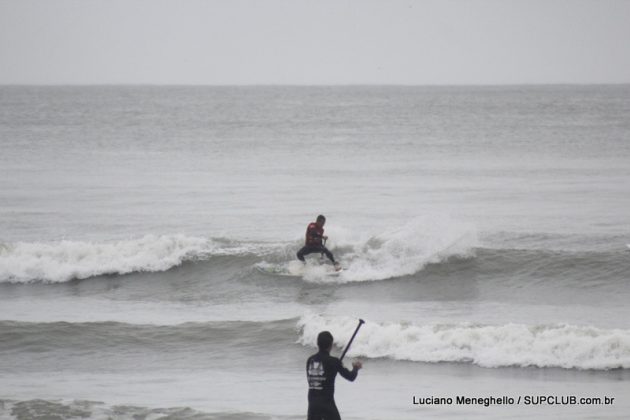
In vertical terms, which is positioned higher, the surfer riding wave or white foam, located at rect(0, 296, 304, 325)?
the surfer riding wave

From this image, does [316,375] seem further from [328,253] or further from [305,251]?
[305,251]

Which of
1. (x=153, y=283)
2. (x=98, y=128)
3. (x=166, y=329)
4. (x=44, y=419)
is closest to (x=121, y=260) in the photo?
(x=153, y=283)

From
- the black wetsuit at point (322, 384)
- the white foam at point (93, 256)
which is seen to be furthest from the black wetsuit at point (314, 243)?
the black wetsuit at point (322, 384)

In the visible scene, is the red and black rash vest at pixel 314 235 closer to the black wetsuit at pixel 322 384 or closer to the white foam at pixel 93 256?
the white foam at pixel 93 256

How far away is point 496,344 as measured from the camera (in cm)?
1322

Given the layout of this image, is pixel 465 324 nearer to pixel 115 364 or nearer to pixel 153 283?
pixel 115 364

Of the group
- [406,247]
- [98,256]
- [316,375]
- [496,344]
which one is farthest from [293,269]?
[316,375]

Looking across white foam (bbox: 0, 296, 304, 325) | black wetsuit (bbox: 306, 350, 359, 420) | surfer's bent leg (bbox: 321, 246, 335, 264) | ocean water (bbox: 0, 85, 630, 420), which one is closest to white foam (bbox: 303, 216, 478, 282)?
ocean water (bbox: 0, 85, 630, 420)

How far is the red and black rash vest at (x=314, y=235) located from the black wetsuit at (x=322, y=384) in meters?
10.2

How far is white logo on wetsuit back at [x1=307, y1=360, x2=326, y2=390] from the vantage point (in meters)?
8.46

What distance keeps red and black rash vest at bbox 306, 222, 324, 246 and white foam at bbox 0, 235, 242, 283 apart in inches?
131

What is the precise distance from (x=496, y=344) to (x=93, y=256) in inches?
435

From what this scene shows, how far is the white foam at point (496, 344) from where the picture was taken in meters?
12.7

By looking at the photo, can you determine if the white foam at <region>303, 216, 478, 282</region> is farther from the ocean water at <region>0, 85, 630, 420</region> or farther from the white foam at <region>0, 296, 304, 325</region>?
the white foam at <region>0, 296, 304, 325</region>
